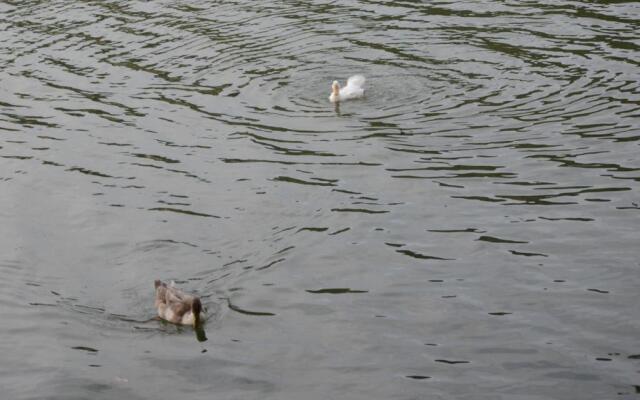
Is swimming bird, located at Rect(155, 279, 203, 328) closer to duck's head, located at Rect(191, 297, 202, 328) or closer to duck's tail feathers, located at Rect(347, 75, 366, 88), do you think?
duck's head, located at Rect(191, 297, 202, 328)

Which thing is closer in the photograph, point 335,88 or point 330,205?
point 330,205

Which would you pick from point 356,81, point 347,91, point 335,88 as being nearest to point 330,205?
point 347,91

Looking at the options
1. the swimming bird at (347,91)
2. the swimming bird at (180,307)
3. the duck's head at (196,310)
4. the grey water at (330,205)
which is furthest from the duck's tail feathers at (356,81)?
the duck's head at (196,310)

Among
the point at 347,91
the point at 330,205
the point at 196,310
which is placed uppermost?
the point at 347,91

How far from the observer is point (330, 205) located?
50.5 ft

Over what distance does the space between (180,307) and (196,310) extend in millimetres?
186

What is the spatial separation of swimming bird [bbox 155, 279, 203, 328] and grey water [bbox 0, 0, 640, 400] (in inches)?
5.8

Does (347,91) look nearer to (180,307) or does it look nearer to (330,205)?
(330,205)

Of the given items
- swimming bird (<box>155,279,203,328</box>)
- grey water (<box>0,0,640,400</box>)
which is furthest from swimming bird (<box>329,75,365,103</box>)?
swimming bird (<box>155,279,203,328</box>)

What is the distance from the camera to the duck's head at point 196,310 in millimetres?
12204

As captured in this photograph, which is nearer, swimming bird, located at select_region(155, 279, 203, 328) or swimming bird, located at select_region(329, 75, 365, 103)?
swimming bird, located at select_region(155, 279, 203, 328)

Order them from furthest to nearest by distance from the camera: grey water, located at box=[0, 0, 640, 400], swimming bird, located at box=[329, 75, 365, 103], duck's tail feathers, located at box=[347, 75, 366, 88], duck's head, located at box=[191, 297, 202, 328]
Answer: duck's tail feathers, located at box=[347, 75, 366, 88] → swimming bird, located at box=[329, 75, 365, 103] → duck's head, located at box=[191, 297, 202, 328] → grey water, located at box=[0, 0, 640, 400]

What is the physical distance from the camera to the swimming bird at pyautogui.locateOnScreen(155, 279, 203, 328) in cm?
1223

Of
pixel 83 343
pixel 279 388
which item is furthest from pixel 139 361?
pixel 279 388
